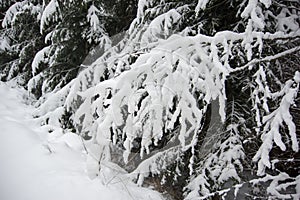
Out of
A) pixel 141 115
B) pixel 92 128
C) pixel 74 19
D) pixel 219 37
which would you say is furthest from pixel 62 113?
pixel 219 37

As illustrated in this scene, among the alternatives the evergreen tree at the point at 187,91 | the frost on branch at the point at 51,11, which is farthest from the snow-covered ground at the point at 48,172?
the frost on branch at the point at 51,11

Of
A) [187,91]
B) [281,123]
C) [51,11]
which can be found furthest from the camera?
[51,11]

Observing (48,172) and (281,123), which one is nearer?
(281,123)

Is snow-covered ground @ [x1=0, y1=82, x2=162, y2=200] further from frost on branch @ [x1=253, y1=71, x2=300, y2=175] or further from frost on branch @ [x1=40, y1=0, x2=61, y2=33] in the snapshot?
frost on branch @ [x1=40, y1=0, x2=61, y2=33]

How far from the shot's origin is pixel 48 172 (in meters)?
2.61

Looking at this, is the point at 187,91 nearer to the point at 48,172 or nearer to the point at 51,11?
the point at 48,172

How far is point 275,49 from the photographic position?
3357 mm

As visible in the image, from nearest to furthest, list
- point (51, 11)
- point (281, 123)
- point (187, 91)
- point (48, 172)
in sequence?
point (187, 91)
point (281, 123)
point (48, 172)
point (51, 11)

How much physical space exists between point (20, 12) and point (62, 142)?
3.50 metres

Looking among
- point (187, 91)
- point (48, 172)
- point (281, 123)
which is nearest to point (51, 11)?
point (48, 172)

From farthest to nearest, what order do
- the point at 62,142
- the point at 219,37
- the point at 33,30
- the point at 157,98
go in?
the point at 33,30
the point at 62,142
the point at 219,37
the point at 157,98

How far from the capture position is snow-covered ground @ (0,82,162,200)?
237cm

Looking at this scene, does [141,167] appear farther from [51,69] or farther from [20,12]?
[20,12]

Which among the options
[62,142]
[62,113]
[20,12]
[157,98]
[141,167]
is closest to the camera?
[157,98]
